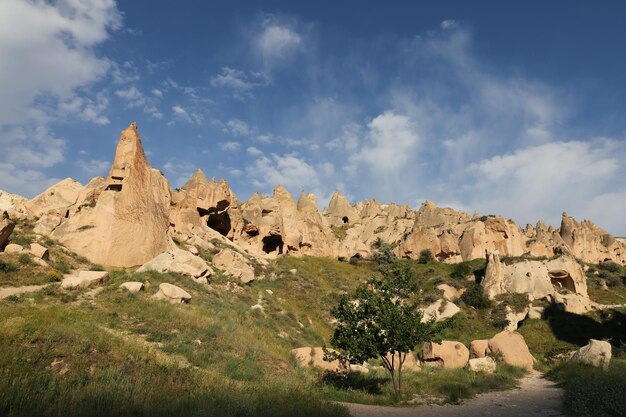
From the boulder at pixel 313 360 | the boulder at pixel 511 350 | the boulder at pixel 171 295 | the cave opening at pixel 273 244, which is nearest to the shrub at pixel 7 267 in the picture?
the boulder at pixel 171 295

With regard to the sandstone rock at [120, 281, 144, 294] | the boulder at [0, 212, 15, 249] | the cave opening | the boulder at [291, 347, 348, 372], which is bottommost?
the boulder at [291, 347, 348, 372]

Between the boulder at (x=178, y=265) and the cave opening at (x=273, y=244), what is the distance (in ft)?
87.9

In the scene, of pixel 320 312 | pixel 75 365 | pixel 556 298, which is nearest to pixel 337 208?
pixel 556 298

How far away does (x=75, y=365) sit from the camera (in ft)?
35.3

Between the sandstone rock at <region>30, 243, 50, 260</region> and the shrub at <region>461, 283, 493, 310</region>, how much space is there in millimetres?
41343

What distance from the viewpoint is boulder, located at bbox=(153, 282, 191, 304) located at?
813 inches

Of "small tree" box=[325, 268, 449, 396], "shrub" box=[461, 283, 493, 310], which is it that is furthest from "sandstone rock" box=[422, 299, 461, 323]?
"small tree" box=[325, 268, 449, 396]

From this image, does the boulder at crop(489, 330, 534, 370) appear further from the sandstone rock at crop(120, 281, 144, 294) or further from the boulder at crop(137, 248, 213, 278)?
the sandstone rock at crop(120, 281, 144, 294)

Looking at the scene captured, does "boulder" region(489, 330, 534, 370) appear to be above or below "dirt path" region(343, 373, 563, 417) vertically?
above

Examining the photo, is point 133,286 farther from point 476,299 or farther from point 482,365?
point 476,299

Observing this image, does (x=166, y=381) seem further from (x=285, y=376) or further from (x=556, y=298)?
(x=556, y=298)

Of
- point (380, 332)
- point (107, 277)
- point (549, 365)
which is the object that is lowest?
point (549, 365)

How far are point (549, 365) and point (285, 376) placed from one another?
22.6 m

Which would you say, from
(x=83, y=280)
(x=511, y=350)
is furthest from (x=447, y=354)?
(x=83, y=280)
